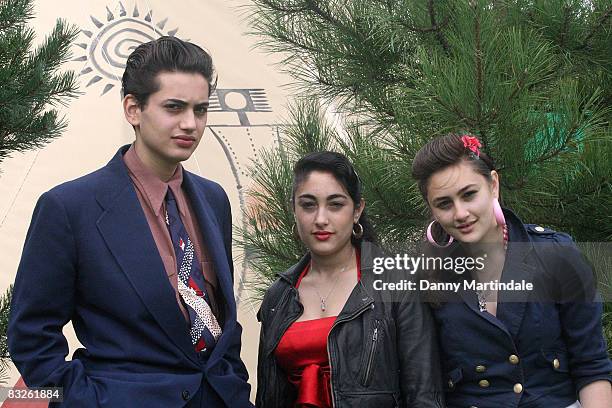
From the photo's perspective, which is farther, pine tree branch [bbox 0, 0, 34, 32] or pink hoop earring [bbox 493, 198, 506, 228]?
pine tree branch [bbox 0, 0, 34, 32]

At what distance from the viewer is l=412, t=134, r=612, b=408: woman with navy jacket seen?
1571 millimetres

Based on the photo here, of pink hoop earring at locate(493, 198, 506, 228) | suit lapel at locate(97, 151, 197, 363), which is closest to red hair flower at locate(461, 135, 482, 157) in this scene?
pink hoop earring at locate(493, 198, 506, 228)

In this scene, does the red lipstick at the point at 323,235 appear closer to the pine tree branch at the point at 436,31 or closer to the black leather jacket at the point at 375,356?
the black leather jacket at the point at 375,356

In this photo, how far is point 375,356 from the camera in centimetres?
167

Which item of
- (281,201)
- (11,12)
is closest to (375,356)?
(281,201)

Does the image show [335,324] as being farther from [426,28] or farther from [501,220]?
[426,28]

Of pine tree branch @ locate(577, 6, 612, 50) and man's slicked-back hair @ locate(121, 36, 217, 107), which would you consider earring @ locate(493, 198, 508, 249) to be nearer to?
man's slicked-back hair @ locate(121, 36, 217, 107)

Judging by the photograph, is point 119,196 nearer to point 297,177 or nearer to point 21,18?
point 297,177

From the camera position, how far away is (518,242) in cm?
164

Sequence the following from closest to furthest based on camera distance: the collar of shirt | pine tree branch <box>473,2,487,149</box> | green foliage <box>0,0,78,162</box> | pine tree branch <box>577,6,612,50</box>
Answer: the collar of shirt
pine tree branch <box>473,2,487,149</box>
pine tree branch <box>577,6,612,50</box>
green foliage <box>0,0,78,162</box>

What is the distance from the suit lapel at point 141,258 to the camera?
59.7 inches

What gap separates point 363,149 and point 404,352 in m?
0.73

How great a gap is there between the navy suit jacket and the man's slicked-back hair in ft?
0.64

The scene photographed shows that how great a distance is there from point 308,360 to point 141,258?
1.27 ft
